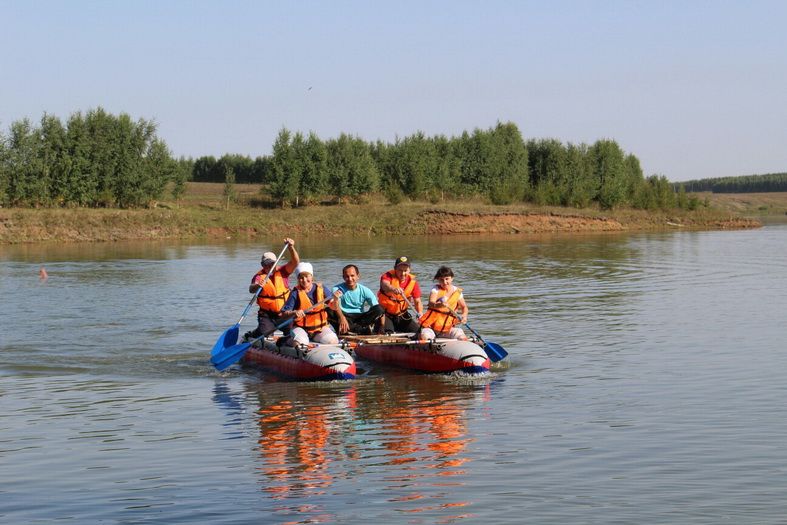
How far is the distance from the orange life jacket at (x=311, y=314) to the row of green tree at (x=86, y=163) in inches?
2203

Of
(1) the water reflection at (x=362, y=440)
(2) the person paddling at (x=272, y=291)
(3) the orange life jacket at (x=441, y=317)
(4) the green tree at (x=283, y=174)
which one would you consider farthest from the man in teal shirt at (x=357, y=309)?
(4) the green tree at (x=283, y=174)

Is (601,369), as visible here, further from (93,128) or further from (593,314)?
(93,128)

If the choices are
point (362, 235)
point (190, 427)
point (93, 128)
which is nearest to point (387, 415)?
point (190, 427)

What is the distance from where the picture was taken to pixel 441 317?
18.3 meters

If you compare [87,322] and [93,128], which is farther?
[93,128]

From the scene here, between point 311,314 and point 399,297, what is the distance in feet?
7.37

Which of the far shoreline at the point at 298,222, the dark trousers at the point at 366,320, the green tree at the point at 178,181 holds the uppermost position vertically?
the green tree at the point at 178,181

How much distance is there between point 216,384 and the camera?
17.2 meters

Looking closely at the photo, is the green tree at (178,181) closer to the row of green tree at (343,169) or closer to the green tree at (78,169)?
the row of green tree at (343,169)

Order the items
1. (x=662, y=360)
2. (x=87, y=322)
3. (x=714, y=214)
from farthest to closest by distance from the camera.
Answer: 1. (x=714, y=214)
2. (x=87, y=322)
3. (x=662, y=360)

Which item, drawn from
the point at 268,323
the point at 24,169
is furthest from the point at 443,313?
the point at 24,169

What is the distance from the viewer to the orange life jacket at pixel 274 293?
18906mm

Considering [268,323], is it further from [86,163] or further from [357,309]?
[86,163]

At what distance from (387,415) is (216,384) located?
13.7 ft
